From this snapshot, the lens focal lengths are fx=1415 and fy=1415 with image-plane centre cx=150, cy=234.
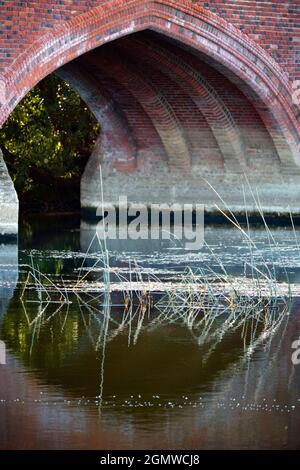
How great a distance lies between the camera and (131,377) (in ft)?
31.8

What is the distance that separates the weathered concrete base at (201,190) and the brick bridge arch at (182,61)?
41cm

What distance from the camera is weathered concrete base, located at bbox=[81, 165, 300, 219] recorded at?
2025 cm

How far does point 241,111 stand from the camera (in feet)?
65.1

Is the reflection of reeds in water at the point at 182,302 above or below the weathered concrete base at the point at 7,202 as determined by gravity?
below

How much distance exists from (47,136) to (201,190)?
8.09 feet

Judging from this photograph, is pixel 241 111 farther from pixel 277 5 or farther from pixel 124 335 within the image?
pixel 124 335

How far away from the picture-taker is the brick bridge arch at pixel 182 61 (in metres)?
15.8

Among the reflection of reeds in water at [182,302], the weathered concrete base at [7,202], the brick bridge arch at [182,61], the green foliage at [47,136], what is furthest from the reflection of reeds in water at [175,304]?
the green foliage at [47,136]

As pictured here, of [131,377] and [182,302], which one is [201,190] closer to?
[182,302]

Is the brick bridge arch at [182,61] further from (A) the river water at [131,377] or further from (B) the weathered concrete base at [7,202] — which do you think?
(A) the river water at [131,377]

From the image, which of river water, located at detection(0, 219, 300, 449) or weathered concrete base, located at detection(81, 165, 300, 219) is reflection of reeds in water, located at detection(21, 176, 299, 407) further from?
weathered concrete base, located at detection(81, 165, 300, 219)

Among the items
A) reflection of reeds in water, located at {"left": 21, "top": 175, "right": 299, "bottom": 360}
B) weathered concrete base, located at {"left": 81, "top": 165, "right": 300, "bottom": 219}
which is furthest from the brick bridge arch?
reflection of reeds in water, located at {"left": 21, "top": 175, "right": 299, "bottom": 360}

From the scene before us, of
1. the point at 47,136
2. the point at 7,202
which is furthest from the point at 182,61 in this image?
the point at 7,202

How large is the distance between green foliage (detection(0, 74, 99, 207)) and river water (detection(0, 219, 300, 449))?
22.3 feet
